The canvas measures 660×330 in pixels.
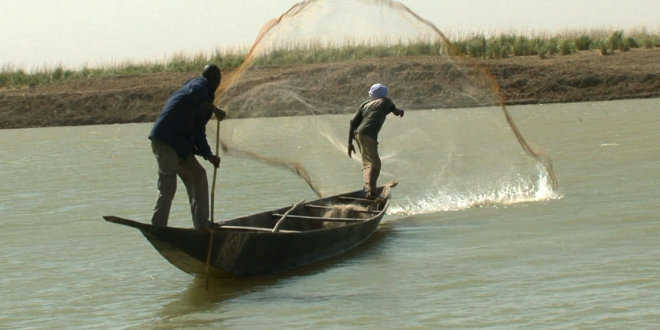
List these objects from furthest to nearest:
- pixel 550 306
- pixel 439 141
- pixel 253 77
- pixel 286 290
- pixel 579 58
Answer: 1. pixel 579 58
2. pixel 439 141
3. pixel 253 77
4. pixel 286 290
5. pixel 550 306

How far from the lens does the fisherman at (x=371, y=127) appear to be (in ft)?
37.6

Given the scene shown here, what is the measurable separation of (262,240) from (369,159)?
2.97 meters

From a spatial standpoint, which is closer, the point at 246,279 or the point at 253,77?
the point at 246,279

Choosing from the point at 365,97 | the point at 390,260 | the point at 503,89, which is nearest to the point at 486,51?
the point at 503,89

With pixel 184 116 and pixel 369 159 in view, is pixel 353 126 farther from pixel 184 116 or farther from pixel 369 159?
pixel 184 116

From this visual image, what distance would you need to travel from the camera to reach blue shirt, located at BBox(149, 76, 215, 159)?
28.3 feet

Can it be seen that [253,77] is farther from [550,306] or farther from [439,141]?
[550,306]

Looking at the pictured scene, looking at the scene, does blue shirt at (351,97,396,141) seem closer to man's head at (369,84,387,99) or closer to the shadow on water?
man's head at (369,84,387,99)

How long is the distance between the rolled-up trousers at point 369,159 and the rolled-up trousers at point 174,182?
9.57 feet

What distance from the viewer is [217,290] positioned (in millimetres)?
8859

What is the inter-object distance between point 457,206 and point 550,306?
5.30m

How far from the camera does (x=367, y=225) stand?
10461 millimetres

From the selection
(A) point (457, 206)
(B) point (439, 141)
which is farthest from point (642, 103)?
(A) point (457, 206)

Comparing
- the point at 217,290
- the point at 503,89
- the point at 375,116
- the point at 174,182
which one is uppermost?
the point at 375,116
